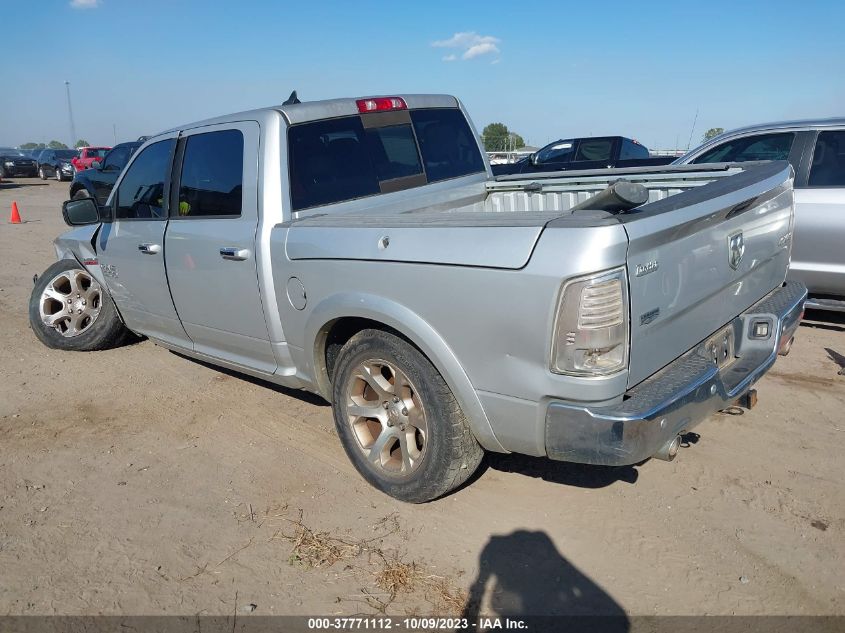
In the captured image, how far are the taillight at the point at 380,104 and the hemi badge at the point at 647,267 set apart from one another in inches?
89.2

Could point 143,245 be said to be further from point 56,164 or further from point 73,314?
point 56,164

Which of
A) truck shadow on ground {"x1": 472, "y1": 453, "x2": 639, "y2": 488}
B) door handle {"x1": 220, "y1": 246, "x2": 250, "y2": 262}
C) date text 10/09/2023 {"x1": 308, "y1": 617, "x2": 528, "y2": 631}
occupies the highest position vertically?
door handle {"x1": 220, "y1": 246, "x2": 250, "y2": 262}

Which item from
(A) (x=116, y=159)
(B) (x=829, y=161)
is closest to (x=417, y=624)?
(B) (x=829, y=161)

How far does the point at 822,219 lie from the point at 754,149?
108 cm

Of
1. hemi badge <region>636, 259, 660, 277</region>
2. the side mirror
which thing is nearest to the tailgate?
hemi badge <region>636, 259, 660, 277</region>

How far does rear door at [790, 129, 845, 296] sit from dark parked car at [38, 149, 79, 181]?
3307cm

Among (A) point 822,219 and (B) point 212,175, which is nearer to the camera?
(B) point 212,175

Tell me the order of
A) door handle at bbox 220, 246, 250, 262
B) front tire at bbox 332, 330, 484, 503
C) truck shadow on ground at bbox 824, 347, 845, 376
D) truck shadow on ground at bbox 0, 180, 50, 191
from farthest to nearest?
truck shadow on ground at bbox 0, 180, 50, 191 → truck shadow on ground at bbox 824, 347, 845, 376 → door handle at bbox 220, 246, 250, 262 → front tire at bbox 332, 330, 484, 503

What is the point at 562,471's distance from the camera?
3.66 m

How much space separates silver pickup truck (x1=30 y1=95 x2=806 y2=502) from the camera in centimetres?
251

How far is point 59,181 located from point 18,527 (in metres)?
33.9

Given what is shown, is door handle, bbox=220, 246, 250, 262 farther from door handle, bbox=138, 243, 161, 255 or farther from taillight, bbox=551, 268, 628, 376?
taillight, bbox=551, 268, 628, 376

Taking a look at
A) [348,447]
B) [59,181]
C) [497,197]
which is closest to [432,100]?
[497,197]

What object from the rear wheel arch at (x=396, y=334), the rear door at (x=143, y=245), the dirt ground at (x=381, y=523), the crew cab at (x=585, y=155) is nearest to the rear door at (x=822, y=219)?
the dirt ground at (x=381, y=523)
